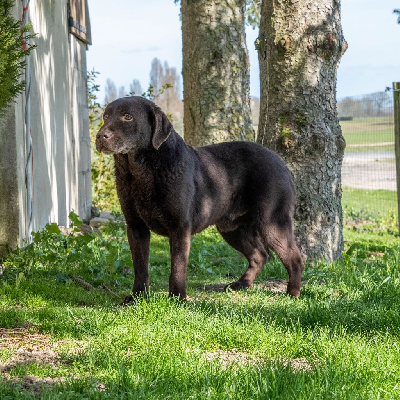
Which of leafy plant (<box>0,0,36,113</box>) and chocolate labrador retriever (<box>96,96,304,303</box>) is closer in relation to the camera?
leafy plant (<box>0,0,36,113</box>)

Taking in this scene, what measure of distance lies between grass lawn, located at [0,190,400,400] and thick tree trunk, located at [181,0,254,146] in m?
4.64

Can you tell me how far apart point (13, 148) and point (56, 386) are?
425 cm

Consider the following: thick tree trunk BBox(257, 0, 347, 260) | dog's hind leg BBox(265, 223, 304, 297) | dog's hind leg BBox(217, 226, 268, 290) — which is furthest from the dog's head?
thick tree trunk BBox(257, 0, 347, 260)

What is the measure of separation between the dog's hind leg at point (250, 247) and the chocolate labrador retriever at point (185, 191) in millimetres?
10

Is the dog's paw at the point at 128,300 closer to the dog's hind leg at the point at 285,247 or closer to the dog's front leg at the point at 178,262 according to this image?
the dog's front leg at the point at 178,262

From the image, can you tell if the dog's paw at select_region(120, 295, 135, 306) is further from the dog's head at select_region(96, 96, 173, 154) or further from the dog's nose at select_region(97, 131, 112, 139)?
the dog's nose at select_region(97, 131, 112, 139)

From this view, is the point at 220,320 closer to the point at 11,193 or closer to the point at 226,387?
the point at 226,387

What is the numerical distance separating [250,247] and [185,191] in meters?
1.52

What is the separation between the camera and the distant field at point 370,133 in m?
16.8

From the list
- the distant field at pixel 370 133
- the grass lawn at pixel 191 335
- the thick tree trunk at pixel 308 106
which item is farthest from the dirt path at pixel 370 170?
the grass lawn at pixel 191 335

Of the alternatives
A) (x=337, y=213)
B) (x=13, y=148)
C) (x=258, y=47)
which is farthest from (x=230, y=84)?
(x=13, y=148)

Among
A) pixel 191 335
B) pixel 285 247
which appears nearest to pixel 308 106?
pixel 285 247

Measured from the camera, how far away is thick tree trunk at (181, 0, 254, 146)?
10.9 meters

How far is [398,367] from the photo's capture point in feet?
11.9
